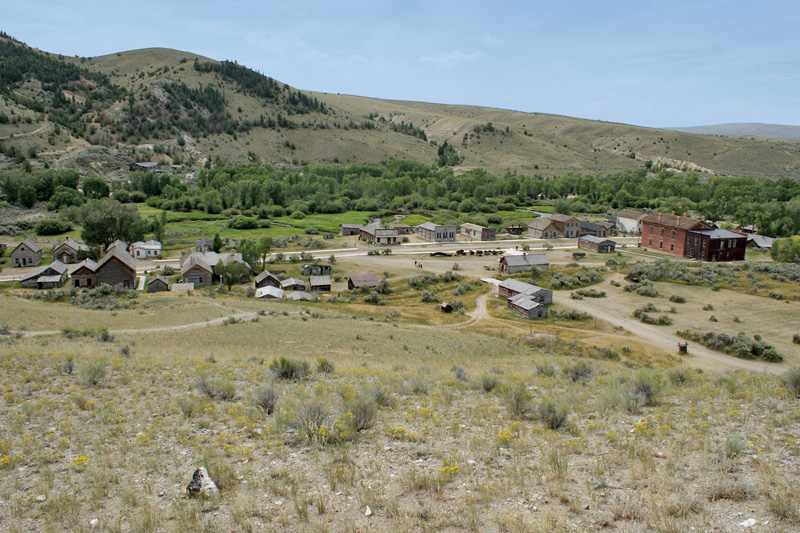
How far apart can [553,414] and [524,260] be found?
152ft

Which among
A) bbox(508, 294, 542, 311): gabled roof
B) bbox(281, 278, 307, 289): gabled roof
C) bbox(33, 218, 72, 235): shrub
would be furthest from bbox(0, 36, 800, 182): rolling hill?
bbox(508, 294, 542, 311): gabled roof

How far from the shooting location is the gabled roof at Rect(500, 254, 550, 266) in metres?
53.9

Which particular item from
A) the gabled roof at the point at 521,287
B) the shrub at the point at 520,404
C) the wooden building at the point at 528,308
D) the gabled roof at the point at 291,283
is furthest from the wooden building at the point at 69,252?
the shrub at the point at 520,404

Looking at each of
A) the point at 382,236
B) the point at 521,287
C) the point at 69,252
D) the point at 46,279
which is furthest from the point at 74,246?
the point at 521,287

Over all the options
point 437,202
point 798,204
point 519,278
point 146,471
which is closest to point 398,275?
point 519,278

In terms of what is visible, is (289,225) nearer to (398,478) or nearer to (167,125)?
(398,478)

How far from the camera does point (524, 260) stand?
54.1m

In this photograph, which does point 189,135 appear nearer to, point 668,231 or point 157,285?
point 157,285

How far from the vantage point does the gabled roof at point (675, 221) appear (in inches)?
2522

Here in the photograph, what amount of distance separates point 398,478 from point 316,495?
128cm

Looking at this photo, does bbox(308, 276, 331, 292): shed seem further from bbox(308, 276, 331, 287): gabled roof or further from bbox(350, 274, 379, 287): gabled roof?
bbox(350, 274, 379, 287): gabled roof

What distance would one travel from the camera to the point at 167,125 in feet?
549

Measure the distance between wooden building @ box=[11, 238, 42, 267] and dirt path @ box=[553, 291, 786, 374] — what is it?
6197 cm

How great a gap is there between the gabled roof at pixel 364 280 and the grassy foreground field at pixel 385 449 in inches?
1286
